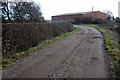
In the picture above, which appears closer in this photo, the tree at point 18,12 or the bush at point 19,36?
the bush at point 19,36

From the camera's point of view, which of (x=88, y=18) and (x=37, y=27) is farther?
(x=88, y=18)

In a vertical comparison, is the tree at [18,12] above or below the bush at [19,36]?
above

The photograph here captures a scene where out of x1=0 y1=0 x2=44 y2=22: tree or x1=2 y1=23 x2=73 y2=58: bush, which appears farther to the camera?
x1=0 y1=0 x2=44 y2=22: tree

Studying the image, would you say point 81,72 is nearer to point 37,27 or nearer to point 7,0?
point 37,27

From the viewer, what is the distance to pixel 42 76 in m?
4.16

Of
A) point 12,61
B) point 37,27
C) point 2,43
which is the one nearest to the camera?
point 12,61

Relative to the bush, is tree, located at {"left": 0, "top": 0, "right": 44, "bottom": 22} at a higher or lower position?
higher

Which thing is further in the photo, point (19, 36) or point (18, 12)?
point (18, 12)

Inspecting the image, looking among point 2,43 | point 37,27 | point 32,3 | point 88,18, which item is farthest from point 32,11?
point 88,18

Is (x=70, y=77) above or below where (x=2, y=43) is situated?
below

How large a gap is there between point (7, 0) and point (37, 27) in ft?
35.9

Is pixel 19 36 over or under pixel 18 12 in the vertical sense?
under

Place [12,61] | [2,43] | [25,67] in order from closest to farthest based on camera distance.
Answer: [25,67] → [12,61] → [2,43]

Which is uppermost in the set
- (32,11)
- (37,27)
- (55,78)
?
(32,11)
